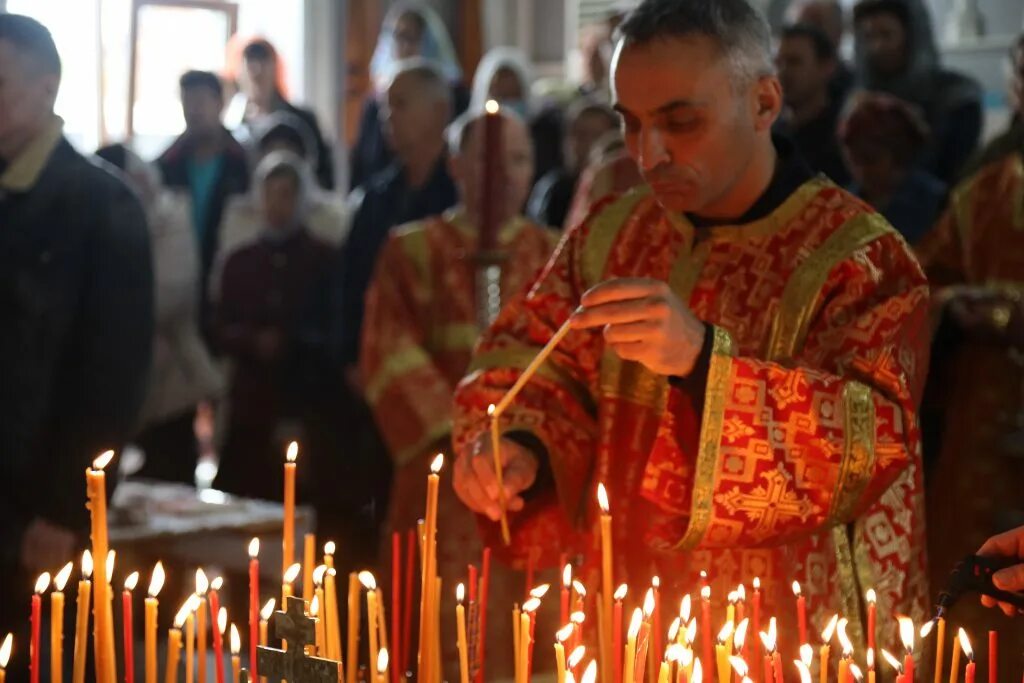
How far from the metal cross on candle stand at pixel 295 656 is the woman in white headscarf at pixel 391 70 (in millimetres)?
5533

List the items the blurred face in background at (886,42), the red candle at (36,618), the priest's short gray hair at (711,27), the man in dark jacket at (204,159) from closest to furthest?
the red candle at (36,618), the priest's short gray hair at (711,27), the blurred face in background at (886,42), the man in dark jacket at (204,159)

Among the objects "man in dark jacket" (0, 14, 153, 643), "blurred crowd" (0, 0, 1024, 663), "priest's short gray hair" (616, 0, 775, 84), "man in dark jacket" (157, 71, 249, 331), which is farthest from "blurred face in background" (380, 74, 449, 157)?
"priest's short gray hair" (616, 0, 775, 84)

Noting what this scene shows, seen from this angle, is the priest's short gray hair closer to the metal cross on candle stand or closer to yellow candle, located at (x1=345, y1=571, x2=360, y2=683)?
yellow candle, located at (x1=345, y1=571, x2=360, y2=683)

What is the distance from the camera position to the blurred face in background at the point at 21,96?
12.0 ft

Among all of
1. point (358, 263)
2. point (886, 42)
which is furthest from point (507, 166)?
point (886, 42)

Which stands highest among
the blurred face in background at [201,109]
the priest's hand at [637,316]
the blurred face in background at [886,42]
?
the blurred face in background at [886,42]

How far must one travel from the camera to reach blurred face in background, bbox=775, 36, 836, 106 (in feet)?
17.4

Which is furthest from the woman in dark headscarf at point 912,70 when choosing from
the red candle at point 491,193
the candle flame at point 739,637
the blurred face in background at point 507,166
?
the candle flame at point 739,637

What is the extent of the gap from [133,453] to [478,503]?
6.38 metres

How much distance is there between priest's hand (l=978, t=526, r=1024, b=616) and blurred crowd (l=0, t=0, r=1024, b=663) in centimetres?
88

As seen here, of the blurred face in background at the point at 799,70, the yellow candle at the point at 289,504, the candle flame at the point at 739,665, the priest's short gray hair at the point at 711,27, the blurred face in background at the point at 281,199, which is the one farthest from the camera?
the blurred face in background at the point at 281,199

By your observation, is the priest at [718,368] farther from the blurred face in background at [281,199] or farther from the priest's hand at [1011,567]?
the blurred face in background at [281,199]

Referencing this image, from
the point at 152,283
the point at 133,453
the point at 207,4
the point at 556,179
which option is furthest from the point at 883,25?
the point at 207,4

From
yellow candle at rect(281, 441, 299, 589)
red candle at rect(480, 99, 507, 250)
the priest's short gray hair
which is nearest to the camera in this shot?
yellow candle at rect(281, 441, 299, 589)
